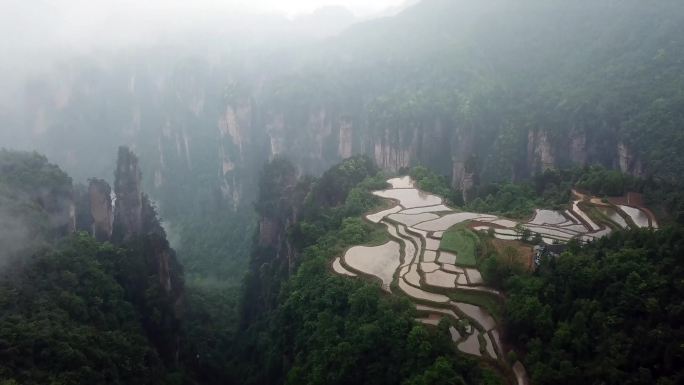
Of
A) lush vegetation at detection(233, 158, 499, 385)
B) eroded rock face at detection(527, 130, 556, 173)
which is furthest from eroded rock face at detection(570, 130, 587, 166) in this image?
lush vegetation at detection(233, 158, 499, 385)

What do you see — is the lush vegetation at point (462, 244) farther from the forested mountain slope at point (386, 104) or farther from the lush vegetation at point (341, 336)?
the forested mountain slope at point (386, 104)

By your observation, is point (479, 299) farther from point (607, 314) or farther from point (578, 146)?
point (578, 146)

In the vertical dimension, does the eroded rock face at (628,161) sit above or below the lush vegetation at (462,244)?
above

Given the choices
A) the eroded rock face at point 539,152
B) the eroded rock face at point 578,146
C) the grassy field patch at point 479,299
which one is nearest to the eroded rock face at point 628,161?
the eroded rock face at point 578,146

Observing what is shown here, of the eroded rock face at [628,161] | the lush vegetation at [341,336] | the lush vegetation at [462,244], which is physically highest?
the eroded rock face at [628,161]

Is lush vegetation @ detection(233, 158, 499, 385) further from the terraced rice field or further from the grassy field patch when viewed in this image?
the grassy field patch

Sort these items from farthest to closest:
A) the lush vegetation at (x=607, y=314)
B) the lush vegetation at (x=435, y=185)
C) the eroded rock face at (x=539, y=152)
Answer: the eroded rock face at (x=539, y=152) < the lush vegetation at (x=435, y=185) < the lush vegetation at (x=607, y=314)

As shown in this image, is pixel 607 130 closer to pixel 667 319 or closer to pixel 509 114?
pixel 509 114
